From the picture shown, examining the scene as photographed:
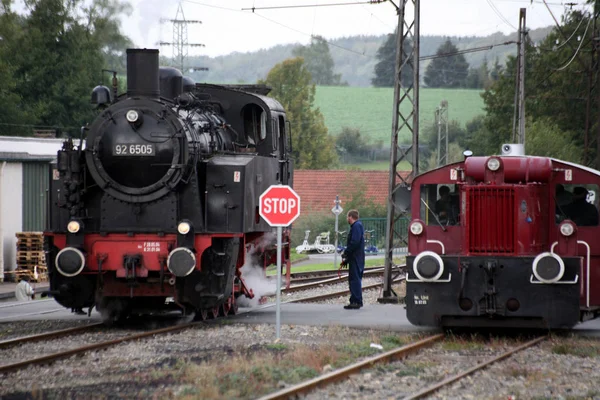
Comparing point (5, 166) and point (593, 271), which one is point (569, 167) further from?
point (5, 166)

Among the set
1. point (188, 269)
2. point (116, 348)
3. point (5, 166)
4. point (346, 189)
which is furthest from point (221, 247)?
point (346, 189)

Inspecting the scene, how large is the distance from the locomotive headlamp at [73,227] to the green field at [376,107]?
81.0 metres

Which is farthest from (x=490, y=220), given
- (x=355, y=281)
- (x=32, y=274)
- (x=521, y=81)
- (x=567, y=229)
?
(x=521, y=81)

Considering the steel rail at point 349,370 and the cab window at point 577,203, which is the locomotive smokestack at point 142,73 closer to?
the steel rail at point 349,370

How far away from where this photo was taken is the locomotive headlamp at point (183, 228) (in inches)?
539

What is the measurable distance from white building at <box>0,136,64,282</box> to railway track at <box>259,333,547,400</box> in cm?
1512

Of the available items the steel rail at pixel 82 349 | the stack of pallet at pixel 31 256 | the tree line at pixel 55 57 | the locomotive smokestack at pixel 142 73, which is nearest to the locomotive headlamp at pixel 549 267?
the steel rail at pixel 82 349

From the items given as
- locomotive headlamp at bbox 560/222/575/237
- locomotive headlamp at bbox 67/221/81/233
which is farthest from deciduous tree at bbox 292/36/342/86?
locomotive headlamp at bbox 560/222/575/237

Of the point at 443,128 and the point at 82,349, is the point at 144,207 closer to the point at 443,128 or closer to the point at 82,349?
the point at 82,349

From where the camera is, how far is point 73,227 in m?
13.8

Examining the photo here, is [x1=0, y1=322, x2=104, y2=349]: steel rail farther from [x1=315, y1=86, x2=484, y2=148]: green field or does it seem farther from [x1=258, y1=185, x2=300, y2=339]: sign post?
[x1=315, y1=86, x2=484, y2=148]: green field

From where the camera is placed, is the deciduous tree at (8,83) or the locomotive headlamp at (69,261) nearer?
the locomotive headlamp at (69,261)

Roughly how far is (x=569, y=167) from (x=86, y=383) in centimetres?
730

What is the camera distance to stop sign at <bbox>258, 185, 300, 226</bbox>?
43.3ft
